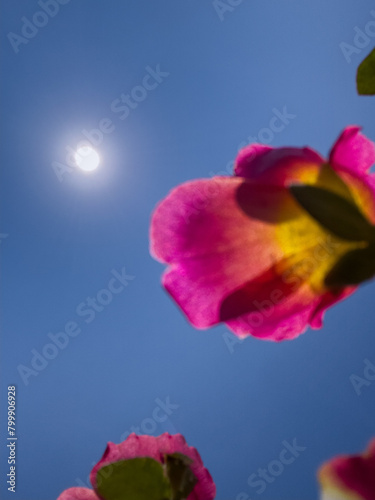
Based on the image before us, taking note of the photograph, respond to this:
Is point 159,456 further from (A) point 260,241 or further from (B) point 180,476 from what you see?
(A) point 260,241

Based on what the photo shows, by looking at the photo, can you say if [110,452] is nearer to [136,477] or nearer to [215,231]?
[136,477]

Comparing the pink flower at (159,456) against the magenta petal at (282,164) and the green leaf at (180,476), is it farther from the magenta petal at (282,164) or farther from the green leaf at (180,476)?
the magenta petal at (282,164)

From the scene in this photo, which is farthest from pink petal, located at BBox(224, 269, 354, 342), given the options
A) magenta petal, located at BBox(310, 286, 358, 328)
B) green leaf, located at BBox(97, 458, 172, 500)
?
green leaf, located at BBox(97, 458, 172, 500)

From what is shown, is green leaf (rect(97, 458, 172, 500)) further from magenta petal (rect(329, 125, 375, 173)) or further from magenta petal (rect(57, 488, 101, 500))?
magenta petal (rect(329, 125, 375, 173))

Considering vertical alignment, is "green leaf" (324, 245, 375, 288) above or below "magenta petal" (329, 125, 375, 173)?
below

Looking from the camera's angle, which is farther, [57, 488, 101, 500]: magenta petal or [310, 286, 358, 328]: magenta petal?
[57, 488, 101, 500]: magenta petal

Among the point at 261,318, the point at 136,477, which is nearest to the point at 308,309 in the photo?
the point at 261,318

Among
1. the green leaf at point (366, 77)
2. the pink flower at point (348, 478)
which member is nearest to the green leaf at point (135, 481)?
the pink flower at point (348, 478)
